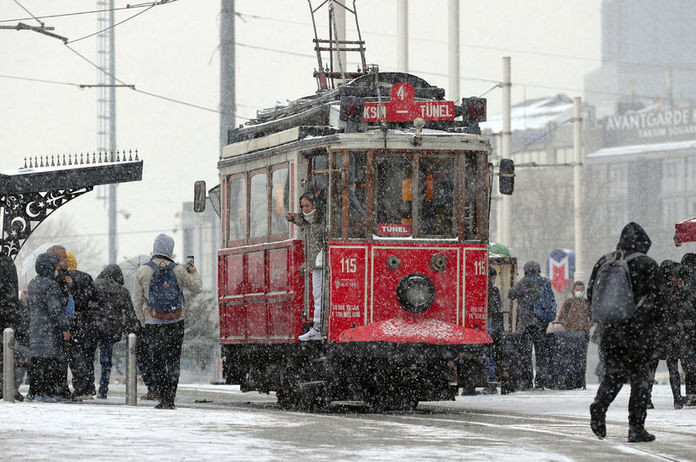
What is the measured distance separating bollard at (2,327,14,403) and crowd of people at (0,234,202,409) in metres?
0.78

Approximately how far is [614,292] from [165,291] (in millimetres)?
5302

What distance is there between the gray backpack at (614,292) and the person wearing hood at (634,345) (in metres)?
0.06

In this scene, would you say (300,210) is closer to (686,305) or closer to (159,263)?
(159,263)

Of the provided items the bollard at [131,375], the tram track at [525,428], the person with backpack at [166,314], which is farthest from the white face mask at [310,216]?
the bollard at [131,375]

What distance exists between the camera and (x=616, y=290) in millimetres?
12906

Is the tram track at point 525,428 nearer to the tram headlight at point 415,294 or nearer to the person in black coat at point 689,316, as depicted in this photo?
the tram headlight at point 415,294

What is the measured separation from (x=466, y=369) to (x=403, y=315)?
858 millimetres

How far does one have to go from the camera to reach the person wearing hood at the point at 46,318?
17.8 metres

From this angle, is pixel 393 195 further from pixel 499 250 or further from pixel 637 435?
pixel 499 250

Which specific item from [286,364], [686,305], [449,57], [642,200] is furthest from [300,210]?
[642,200]

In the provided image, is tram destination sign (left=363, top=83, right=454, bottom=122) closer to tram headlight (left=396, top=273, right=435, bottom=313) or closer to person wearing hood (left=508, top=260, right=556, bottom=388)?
tram headlight (left=396, top=273, right=435, bottom=313)

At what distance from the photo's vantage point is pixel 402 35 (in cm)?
3531

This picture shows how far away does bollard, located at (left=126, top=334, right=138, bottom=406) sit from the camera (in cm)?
1698

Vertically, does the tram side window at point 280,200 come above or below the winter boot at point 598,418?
above
